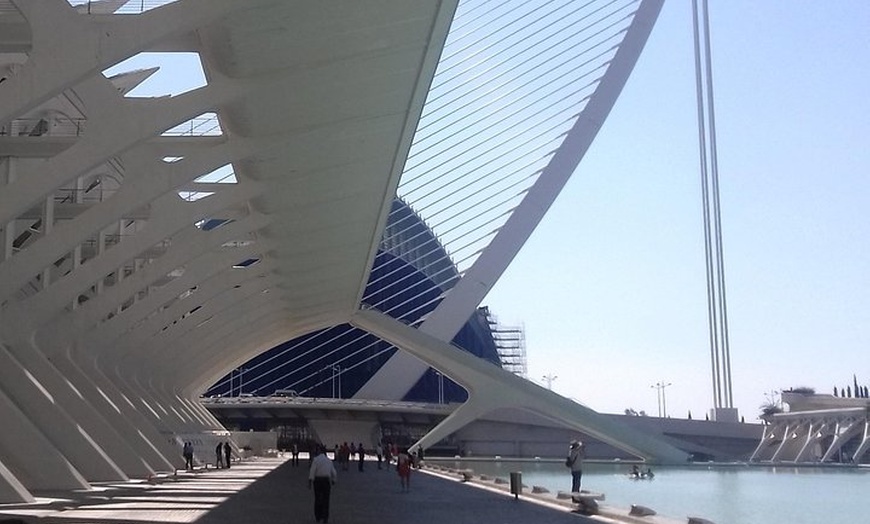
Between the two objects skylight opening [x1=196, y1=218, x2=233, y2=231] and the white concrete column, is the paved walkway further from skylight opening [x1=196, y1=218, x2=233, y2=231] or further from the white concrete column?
the white concrete column

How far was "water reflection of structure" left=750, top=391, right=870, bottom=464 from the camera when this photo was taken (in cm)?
4534

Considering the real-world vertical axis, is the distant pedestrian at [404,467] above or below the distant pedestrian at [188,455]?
below

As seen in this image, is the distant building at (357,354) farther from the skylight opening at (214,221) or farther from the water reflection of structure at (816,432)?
the water reflection of structure at (816,432)

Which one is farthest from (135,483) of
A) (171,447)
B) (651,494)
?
(651,494)

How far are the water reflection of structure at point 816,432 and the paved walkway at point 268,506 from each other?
3130cm

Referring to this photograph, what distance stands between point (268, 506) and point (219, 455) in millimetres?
13864

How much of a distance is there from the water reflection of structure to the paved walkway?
31296 millimetres

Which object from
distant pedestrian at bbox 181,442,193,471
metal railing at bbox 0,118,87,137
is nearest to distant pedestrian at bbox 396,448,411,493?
distant pedestrian at bbox 181,442,193,471

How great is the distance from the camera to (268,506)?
1330 cm

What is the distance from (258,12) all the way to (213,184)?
768 cm

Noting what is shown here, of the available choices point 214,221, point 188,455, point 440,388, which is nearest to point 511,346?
point 440,388

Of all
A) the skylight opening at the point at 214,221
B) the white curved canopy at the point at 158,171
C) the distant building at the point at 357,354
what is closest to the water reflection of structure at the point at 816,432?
the distant building at the point at 357,354

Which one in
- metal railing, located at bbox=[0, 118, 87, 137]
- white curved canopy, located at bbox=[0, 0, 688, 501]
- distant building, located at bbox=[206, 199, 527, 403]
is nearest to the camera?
white curved canopy, located at bbox=[0, 0, 688, 501]

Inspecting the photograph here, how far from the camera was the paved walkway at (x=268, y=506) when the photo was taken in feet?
35.8
